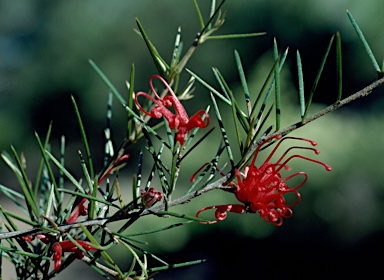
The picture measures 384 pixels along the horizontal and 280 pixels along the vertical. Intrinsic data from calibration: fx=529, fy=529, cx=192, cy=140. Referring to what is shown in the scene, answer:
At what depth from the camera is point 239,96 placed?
1.85 m

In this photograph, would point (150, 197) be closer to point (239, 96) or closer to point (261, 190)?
point (261, 190)

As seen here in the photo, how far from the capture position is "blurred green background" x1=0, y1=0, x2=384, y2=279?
1974 millimetres

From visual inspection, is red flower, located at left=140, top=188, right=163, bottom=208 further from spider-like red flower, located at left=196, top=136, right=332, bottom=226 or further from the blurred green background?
the blurred green background

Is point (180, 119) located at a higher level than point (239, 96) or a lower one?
higher

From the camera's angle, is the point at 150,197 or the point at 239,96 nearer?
the point at 150,197

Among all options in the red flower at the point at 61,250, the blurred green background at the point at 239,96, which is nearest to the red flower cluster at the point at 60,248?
the red flower at the point at 61,250

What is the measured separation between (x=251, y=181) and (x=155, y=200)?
0.04 meters

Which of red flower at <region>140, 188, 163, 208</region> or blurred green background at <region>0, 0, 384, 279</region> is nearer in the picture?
red flower at <region>140, 188, 163, 208</region>

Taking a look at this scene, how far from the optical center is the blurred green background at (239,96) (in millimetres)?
1974

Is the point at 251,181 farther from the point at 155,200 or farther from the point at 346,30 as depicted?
Result: the point at 346,30

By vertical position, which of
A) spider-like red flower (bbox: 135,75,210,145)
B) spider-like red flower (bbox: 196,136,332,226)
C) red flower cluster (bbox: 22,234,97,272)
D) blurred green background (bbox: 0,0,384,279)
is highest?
spider-like red flower (bbox: 135,75,210,145)

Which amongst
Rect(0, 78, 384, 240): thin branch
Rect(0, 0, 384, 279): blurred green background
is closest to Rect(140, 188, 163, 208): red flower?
Rect(0, 78, 384, 240): thin branch

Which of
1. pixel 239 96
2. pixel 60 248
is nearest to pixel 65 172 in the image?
pixel 60 248

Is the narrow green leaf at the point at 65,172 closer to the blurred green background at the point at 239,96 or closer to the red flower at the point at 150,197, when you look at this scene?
the red flower at the point at 150,197
